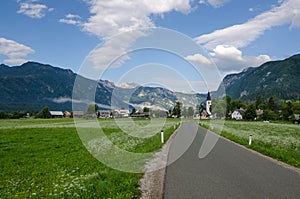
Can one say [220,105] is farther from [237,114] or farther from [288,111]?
[237,114]

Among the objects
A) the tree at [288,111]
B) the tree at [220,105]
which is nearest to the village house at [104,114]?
the tree at [220,105]

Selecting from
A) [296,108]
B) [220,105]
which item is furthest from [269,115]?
[220,105]

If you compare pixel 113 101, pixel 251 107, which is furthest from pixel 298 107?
pixel 113 101

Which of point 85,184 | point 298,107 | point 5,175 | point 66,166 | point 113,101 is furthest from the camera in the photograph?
point 298,107

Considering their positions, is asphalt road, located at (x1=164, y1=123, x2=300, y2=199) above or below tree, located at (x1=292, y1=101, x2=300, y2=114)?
below

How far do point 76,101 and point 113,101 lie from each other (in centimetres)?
401

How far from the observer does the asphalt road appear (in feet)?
24.4

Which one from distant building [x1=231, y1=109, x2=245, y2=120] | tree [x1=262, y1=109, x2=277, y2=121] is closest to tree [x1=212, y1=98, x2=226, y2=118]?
tree [x1=262, y1=109, x2=277, y2=121]

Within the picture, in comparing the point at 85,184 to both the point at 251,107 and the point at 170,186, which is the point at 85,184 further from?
the point at 251,107

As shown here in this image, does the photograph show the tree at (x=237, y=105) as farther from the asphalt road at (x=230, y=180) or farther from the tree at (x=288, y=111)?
the asphalt road at (x=230, y=180)

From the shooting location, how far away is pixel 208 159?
45.2 feet

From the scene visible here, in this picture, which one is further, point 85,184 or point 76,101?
point 76,101

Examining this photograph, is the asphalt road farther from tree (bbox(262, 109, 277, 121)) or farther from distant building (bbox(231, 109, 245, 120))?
distant building (bbox(231, 109, 245, 120))

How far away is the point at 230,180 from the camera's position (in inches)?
355
